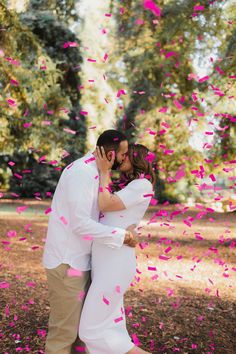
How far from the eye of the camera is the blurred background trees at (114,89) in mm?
10648

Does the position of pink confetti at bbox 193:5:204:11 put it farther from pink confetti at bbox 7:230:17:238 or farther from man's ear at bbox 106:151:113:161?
pink confetti at bbox 7:230:17:238

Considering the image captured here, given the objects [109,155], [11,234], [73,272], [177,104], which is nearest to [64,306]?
[73,272]

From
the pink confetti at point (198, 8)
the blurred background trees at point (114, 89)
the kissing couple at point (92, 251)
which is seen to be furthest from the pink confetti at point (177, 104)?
the kissing couple at point (92, 251)

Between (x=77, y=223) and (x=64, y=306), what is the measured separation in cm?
64

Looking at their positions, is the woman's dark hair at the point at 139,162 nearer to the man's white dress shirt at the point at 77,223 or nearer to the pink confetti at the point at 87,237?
the man's white dress shirt at the point at 77,223

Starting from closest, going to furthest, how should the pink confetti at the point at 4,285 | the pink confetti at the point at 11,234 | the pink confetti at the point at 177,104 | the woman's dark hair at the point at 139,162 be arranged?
the woman's dark hair at the point at 139,162, the pink confetti at the point at 4,285, the pink confetti at the point at 11,234, the pink confetti at the point at 177,104

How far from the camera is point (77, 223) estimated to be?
10.9ft

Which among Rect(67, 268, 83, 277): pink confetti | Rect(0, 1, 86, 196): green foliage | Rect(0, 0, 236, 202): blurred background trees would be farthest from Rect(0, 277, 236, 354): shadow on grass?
Rect(0, 0, 236, 202): blurred background trees

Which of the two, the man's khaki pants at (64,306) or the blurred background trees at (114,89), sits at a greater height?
the blurred background trees at (114,89)

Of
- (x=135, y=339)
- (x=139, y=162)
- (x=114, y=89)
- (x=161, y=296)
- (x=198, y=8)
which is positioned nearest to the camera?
(x=139, y=162)

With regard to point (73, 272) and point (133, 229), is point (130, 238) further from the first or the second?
point (73, 272)

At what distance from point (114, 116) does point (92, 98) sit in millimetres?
1506

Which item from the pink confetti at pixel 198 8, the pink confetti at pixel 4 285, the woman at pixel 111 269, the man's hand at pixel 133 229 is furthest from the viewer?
the pink confetti at pixel 198 8

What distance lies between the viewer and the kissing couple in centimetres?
339
